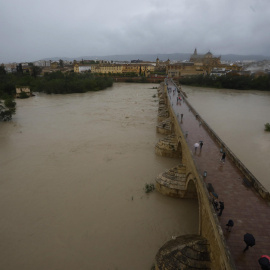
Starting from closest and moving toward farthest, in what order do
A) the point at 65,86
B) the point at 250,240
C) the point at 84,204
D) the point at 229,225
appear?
the point at 250,240 → the point at 229,225 → the point at 84,204 → the point at 65,86

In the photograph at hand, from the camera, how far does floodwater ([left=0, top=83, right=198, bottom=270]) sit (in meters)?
5.48

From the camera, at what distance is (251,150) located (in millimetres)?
10844

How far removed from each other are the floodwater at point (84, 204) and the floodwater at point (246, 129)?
3478mm

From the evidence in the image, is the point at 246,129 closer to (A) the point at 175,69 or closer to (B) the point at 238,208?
(B) the point at 238,208

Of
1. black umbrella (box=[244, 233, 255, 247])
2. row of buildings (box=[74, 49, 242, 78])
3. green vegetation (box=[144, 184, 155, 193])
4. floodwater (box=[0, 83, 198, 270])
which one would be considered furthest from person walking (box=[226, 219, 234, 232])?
row of buildings (box=[74, 49, 242, 78])

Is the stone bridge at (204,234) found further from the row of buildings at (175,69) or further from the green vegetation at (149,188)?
the row of buildings at (175,69)

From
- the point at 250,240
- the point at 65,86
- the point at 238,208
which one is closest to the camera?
the point at 250,240

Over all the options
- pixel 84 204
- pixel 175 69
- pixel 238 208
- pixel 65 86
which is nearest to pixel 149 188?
pixel 84 204

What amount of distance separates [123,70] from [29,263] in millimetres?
49484

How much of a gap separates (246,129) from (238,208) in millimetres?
10970

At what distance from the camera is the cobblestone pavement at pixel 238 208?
358cm

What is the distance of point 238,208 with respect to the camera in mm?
4613

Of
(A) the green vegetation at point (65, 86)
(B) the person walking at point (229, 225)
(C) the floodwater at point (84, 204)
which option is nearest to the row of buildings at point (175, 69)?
(A) the green vegetation at point (65, 86)

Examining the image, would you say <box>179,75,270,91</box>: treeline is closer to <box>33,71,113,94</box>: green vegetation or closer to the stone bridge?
<box>33,71,113,94</box>: green vegetation
